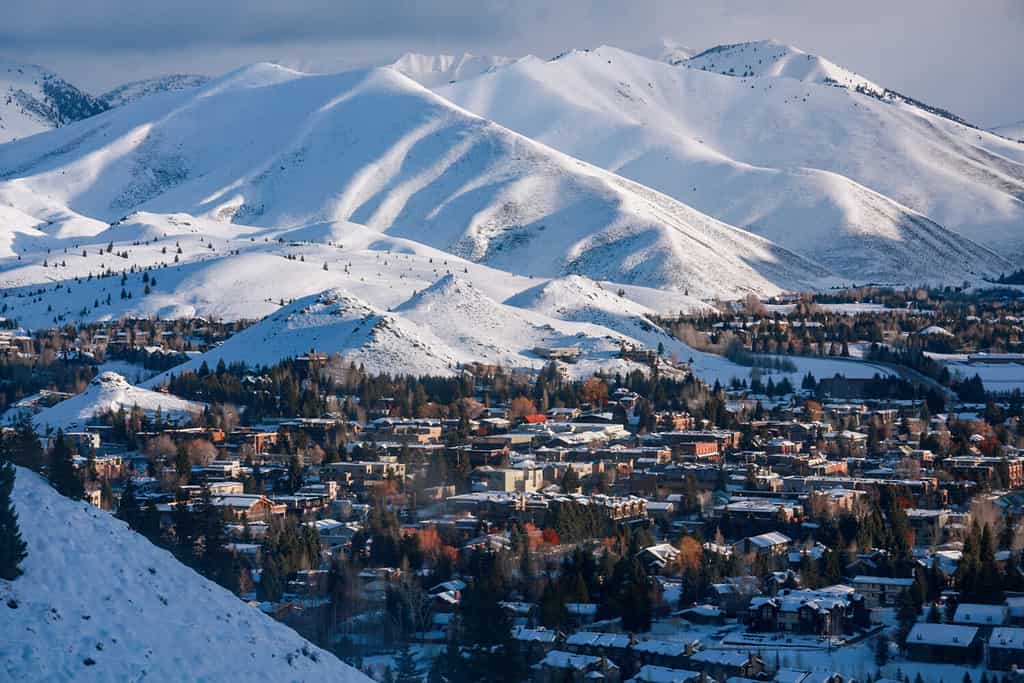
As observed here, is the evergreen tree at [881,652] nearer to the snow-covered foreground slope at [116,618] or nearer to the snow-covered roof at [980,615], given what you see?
the snow-covered roof at [980,615]

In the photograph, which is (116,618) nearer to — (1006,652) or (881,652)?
(881,652)

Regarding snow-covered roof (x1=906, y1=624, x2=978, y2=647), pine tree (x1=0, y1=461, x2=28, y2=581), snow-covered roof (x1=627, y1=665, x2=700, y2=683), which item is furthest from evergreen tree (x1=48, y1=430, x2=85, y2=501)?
snow-covered roof (x1=906, y1=624, x2=978, y2=647)

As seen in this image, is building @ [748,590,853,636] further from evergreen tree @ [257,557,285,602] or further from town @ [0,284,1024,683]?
evergreen tree @ [257,557,285,602]

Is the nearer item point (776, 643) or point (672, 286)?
point (776, 643)

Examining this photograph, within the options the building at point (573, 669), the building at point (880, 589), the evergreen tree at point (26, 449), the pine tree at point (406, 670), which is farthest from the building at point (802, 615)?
the evergreen tree at point (26, 449)

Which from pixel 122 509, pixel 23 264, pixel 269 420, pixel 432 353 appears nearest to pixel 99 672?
pixel 122 509

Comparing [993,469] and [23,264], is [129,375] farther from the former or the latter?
[23,264]

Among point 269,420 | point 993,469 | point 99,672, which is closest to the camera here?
point 99,672
